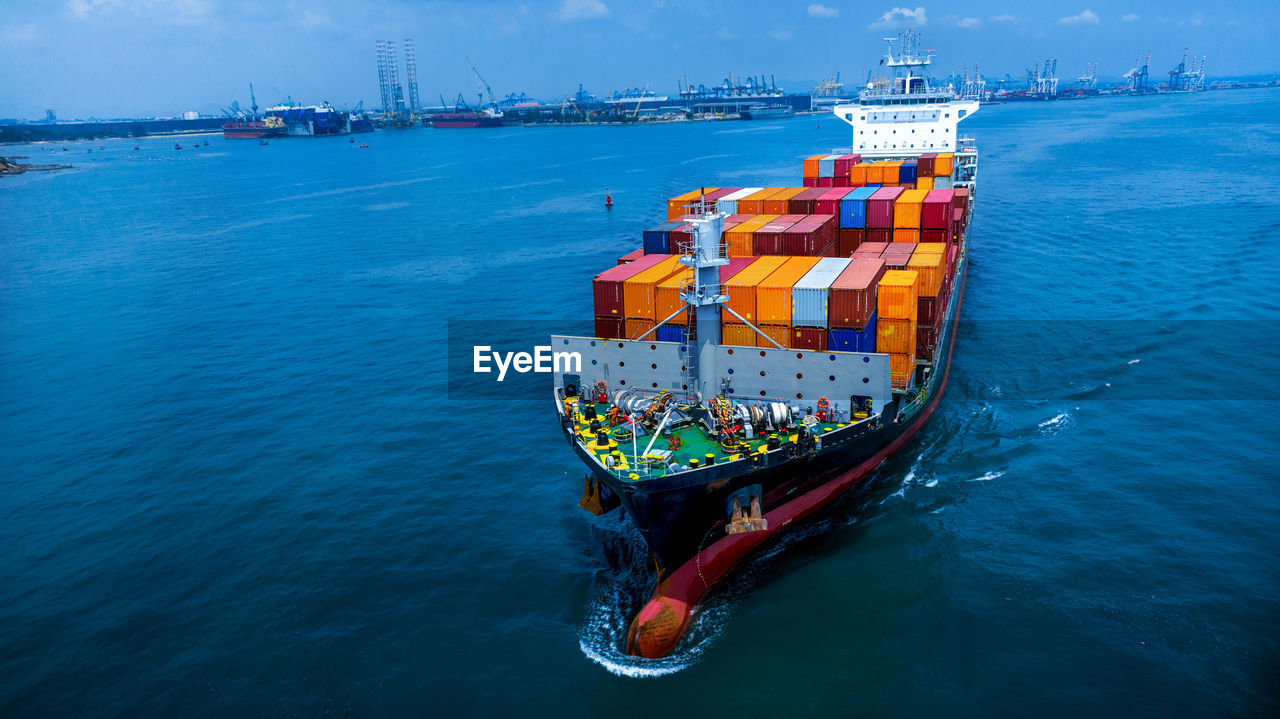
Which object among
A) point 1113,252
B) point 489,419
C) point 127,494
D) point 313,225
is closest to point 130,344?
point 127,494

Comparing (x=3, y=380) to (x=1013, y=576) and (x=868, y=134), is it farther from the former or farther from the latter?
(x=868, y=134)

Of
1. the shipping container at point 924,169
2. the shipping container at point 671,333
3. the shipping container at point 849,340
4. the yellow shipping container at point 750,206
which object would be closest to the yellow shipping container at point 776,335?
the shipping container at point 849,340

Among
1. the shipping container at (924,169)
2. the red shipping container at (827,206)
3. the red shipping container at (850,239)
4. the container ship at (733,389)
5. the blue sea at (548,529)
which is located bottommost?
the blue sea at (548,529)

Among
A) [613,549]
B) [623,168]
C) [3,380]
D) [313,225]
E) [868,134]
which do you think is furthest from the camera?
[623,168]

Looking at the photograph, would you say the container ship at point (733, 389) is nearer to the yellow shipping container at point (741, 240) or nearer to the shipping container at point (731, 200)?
the yellow shipping container at point (741, 240)

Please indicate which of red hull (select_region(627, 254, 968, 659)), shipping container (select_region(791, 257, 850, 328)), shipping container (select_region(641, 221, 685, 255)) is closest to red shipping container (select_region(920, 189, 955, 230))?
shipping container (select_region(791, 257, 850, 328))

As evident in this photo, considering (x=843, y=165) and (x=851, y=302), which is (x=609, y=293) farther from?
(x=843, y=165)
